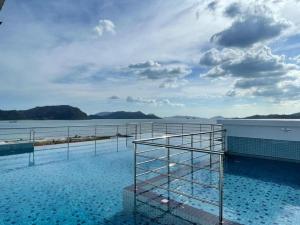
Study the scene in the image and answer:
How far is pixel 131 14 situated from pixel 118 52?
1.98m

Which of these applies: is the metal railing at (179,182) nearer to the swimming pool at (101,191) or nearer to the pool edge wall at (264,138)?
the swimming pool at (101,191)

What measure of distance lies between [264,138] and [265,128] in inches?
10.4

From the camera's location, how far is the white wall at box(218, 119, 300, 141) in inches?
218

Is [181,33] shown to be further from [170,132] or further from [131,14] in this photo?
[170,132]

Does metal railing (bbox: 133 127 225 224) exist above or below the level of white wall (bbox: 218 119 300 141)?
below

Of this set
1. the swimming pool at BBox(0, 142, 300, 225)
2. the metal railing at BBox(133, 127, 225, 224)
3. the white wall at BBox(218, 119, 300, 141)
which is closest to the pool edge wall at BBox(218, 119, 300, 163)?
the white wall at BBox(218, 119, 300, 141)

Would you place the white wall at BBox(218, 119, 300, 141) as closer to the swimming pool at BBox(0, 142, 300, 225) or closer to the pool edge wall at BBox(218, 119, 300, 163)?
the pool edge wall at BBox(218, 119, 300, 163)

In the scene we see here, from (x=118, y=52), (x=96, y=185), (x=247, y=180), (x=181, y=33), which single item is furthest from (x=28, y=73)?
(x=247, y=180)

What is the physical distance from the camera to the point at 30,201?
Result: 11.0ft

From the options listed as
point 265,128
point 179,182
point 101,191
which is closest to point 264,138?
point 265,128

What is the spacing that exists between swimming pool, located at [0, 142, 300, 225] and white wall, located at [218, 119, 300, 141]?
2.20 feet

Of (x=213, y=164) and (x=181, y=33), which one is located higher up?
(x=181, y=33)

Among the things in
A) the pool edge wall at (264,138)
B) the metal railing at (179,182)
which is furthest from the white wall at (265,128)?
the metal railing at (179,182)

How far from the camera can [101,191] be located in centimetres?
373
